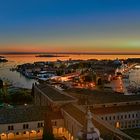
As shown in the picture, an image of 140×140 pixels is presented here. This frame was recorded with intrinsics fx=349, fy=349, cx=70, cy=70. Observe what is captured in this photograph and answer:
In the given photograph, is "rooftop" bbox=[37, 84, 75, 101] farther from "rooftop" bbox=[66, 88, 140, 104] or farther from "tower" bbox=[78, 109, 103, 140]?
"tower" bbox=[78, 109, 103, 140]

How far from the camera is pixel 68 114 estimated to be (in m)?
31.0

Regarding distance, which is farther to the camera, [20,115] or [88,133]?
[20,115]

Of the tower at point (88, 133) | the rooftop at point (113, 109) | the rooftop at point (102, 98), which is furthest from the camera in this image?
the rooftop at point (102, 98)

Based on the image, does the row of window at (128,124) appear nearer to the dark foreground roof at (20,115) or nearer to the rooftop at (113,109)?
the rooftop at (113,109)

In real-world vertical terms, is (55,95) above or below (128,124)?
above

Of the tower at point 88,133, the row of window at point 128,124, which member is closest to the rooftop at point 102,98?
the row of window at point 128,124

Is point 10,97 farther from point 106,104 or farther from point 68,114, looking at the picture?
point 68,114

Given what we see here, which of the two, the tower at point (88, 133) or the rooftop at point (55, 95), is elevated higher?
the tower at point (88, 133)

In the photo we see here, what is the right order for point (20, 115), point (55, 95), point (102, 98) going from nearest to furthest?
point (20, 115), point (55, 95), point (102, 98)

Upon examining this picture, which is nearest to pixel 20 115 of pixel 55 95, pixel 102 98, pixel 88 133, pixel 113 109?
pixel 55 95

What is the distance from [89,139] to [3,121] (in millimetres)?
13720

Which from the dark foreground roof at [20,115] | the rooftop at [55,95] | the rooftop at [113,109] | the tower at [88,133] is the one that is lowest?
the rooftop at [113,109]

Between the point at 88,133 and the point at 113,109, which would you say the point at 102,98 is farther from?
the point at 88,133

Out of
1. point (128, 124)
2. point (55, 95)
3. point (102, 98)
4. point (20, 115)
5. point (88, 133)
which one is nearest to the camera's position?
point (88, 133)
